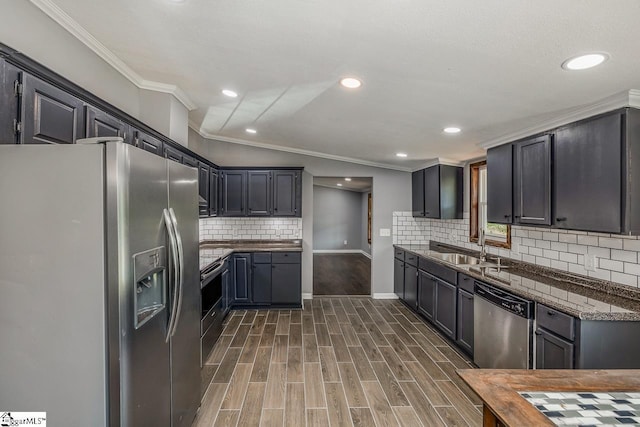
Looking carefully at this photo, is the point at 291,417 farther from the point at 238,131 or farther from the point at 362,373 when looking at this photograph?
the point at 238,131

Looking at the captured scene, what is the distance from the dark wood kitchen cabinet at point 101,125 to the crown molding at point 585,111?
10.3 feet

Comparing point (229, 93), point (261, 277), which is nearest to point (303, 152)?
point (261, 277)

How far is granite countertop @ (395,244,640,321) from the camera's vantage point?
6.01 feet

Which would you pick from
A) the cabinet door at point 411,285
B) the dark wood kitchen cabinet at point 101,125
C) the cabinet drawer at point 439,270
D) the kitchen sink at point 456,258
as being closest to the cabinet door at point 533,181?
the cabinet drawer at point 439,270

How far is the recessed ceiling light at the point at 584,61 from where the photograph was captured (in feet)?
4.87

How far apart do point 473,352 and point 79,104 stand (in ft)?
11.9

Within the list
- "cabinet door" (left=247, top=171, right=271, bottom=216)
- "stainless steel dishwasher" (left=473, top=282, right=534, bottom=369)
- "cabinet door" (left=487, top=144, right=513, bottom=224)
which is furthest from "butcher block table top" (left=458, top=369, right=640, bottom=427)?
"cabinet door" (left=247, top=171, right=271, bottom=216)

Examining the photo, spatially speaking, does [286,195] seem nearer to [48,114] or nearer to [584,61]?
[48,114]

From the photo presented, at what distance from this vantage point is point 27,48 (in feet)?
5.50

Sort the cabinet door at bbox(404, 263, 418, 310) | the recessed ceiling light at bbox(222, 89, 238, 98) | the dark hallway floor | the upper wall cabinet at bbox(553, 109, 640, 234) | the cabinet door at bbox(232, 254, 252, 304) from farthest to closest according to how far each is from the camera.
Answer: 1. the dark hallway floor
2. the cabinet door at bbox(232, 254, 252, 304)
3. the cabinet door at bbox(404, 263, 418, 310)
4. the recessed ceiling light at bbox(222, 89, 238, 98)
5. the upper wall cabinet at bbox(553, 109, 640, 234)

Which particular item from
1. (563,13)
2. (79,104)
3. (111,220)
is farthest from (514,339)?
(79,104)

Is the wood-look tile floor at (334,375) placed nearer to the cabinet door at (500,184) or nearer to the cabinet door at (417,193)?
the cabinet door at (500,184)

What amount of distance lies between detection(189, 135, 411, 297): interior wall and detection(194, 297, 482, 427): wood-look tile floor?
44.0 inches

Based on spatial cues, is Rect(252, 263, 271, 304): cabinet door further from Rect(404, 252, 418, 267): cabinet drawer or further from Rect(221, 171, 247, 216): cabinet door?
Rect(404, 252, 418, 267): cabinet drawer
